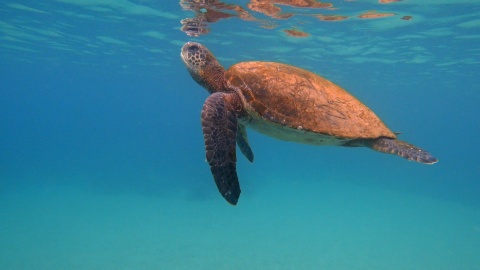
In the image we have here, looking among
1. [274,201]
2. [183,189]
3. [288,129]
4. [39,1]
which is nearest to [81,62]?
[183,189]

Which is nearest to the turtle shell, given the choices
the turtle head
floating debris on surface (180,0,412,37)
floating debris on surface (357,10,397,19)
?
the turtle head

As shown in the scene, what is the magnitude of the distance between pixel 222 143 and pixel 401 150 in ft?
9.81

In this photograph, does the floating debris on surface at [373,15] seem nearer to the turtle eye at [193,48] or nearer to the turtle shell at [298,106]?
the turtle shell at [298,106]

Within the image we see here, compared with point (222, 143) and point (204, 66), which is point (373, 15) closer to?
point (204, 66)

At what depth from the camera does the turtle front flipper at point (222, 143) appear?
4.03m

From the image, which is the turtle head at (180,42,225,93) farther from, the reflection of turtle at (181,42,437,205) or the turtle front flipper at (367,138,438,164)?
the turtle front flipper at (367,138,438,164)

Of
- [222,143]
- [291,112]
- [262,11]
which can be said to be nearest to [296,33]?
[262,11]

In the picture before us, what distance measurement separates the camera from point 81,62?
38656mm

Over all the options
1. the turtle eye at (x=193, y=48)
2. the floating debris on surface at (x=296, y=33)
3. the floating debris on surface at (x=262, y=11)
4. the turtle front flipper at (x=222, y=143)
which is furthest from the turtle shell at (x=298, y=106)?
the floating debris on surface at (x=296, y=33)

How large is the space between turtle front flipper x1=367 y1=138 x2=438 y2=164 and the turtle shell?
168mm

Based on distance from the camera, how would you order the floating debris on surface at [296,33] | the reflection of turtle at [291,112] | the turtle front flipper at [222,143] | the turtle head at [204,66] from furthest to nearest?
the floating debris on surface at [296,33]
the turtle head at [204,66]
the reflection of turtle at [291,112]
the turtle front flipper at [222,143]

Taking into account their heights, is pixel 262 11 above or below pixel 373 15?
below

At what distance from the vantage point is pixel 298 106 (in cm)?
514

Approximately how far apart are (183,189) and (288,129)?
84.2 feet
